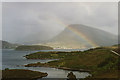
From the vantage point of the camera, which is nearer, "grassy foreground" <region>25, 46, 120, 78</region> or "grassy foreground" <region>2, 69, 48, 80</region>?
"grassy foreground" <region>25, 46, 120, 78</region>

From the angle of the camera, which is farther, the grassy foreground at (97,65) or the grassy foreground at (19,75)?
the grassy foreground at (19,75)

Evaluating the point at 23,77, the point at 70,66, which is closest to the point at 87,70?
the point at 70,66

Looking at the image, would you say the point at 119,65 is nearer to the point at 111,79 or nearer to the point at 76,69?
the point at 111,79

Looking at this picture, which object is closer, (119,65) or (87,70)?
(119,65)

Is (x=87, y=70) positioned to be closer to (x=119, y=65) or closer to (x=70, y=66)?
(x=70, y=66)

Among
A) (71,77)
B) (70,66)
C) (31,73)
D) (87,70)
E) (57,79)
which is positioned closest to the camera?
(71,77)

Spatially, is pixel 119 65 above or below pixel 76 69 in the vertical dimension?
above

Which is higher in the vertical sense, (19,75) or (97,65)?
(97,65)

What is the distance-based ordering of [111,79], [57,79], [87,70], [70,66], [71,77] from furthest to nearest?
[70,66]
[87,70]
[57,79]
[71,77]
[111,79]

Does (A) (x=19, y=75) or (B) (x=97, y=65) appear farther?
(B) (x=97, y=65)

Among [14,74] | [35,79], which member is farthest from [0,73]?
[35,79]
